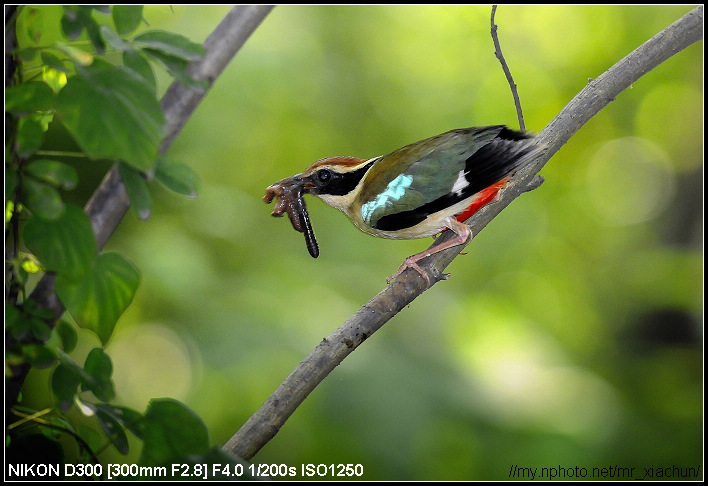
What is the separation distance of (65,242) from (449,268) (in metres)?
1.32

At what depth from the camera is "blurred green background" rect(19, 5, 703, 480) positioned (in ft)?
5.66

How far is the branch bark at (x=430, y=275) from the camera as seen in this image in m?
0.83

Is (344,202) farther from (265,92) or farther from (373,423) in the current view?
(265,92)

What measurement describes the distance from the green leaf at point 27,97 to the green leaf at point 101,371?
29 centimetres

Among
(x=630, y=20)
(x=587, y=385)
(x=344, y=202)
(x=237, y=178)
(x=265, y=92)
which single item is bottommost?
(x=587, y=385)

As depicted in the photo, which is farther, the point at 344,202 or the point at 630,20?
the point at 630,20

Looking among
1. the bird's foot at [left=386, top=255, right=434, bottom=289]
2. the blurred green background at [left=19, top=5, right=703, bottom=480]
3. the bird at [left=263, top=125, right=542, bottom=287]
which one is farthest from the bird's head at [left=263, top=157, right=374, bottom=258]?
the blurred green background at [left=19, top=5, right=703, bottom=480]

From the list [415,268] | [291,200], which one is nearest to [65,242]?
[291,200]

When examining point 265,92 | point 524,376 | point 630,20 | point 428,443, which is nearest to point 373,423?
point 428,443

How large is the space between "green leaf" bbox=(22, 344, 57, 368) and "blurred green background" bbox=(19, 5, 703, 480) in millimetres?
945

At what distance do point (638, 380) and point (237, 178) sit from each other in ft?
5.12

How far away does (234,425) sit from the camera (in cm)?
171

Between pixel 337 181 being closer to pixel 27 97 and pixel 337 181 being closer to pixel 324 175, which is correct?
pixel 324 175

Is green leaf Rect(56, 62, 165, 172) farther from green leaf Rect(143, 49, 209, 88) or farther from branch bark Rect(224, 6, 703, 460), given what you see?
branch bark Rect(224, 6, 703, 460)
